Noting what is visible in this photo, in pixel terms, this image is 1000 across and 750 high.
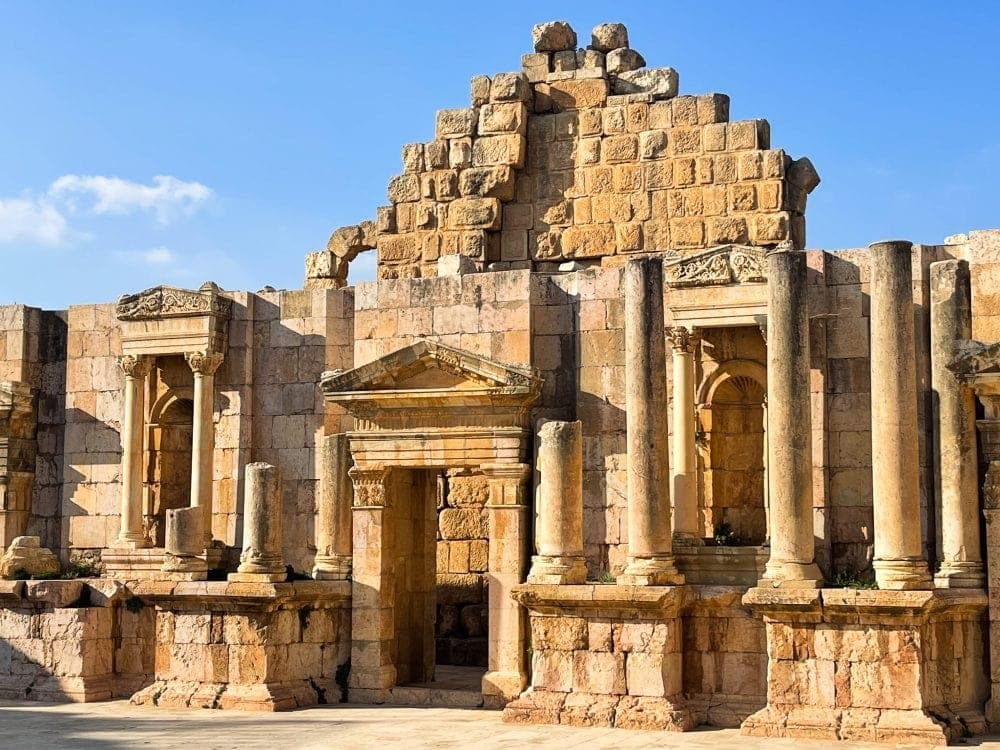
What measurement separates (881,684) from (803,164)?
30.3 feet

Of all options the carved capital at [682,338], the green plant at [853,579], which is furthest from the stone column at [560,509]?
the green plant at [853,579]

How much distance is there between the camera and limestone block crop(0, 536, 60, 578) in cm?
1948

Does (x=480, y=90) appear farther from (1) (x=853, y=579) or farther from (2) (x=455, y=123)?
(1) (x=853, y=579)

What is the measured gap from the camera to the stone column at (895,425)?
15.3 m

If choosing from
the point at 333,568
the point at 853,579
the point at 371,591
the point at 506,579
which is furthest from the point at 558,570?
the point at 333,568

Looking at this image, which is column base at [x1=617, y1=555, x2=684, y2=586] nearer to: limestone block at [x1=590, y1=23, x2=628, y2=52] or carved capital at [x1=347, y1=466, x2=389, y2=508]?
carved capital at [x1=347, y1=466, x2=389, y2=508]

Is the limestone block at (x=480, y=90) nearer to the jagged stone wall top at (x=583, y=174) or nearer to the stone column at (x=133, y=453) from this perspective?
the jagged stone wall top at (x=583, y=174)

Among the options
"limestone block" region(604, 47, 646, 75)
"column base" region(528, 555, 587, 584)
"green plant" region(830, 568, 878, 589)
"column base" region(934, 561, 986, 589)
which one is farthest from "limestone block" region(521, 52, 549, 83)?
"column base" region(934, 561, 986, 589)

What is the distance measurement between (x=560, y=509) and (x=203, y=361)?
562 centimetres

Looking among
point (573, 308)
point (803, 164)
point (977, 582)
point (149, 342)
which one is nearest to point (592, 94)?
point (803, 164)

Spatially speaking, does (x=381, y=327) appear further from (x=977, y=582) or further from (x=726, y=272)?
(x=977, y=582)

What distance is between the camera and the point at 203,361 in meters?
19.8

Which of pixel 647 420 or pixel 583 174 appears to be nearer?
pixel 647 420

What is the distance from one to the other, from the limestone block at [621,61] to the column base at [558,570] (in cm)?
926
